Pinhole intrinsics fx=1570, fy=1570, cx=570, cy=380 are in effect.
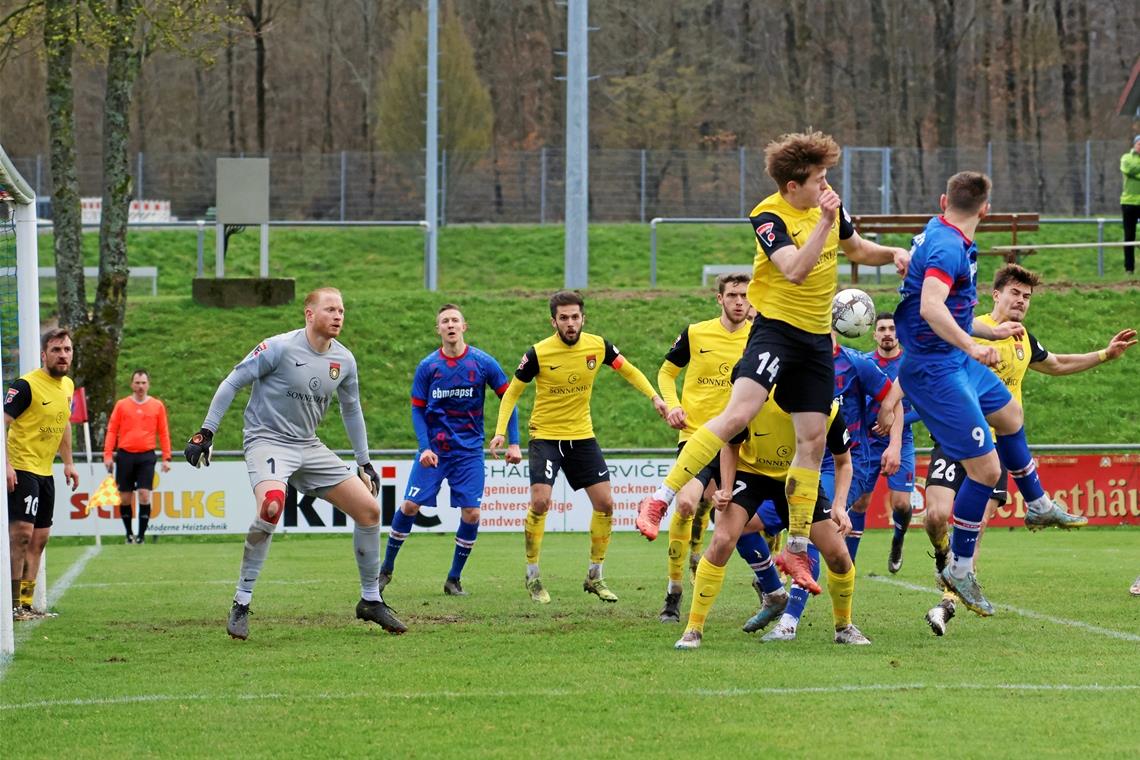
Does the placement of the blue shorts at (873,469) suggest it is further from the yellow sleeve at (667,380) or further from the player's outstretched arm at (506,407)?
the player's outstretched arm at (506,407)

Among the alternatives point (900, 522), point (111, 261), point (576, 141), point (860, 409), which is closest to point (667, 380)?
point (860, 409)

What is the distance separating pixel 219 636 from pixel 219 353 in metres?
17.7

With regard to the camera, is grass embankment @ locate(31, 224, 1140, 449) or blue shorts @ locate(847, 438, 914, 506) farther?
grass embankment @ locate(31, 224, 1140, 449)

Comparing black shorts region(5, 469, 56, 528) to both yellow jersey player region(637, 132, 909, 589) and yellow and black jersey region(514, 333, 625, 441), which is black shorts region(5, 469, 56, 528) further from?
yellow jersey player region(637, 132, 909, 589)

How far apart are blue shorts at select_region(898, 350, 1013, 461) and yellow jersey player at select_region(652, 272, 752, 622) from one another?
1971mm

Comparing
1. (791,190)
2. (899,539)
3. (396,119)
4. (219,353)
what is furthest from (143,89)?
(791,190)

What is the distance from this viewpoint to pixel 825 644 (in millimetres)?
8773

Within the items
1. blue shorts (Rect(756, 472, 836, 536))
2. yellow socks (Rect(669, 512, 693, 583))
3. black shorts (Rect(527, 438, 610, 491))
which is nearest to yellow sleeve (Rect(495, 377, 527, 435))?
black shorts (Rect(527, 438, 610, 491))

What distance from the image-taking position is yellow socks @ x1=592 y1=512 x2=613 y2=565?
38.9 feet

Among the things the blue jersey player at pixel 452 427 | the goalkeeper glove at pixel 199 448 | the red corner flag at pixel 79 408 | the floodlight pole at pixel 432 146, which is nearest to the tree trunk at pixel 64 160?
the red corner flag at pixel 79 408

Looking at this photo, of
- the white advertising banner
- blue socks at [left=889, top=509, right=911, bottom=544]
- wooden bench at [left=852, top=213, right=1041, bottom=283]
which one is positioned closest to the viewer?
blue socks at [left=889, top=509, right=911, bottom=544]

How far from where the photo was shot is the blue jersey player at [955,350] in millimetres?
8312

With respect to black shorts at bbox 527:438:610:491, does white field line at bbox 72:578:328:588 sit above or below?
below

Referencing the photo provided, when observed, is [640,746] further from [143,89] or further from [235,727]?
[143,89]
